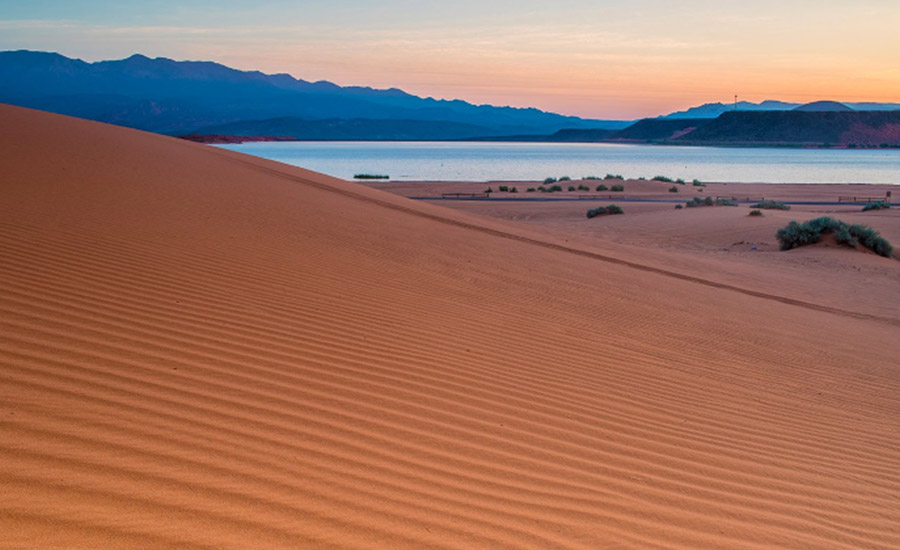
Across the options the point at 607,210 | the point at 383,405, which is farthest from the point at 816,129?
the point at 383,405

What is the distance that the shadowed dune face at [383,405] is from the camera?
3.19 meters

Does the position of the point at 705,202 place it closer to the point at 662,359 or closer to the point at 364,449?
the point at 662,359

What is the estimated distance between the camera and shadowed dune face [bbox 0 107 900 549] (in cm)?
319

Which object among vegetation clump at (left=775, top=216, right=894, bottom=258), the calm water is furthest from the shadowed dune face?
the calm water

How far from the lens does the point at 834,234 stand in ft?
66.8

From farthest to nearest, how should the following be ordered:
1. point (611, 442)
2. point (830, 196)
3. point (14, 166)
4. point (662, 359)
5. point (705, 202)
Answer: point (830, 196), point (705, 202), point (14, 166), point (662, 359), point (611, 442)

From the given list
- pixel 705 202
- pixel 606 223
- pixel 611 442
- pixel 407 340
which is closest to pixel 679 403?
pixel 611 442

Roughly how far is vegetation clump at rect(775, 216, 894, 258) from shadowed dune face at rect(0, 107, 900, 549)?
11364 mm

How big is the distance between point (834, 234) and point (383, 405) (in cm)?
1888

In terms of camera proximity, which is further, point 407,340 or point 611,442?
point 407,340

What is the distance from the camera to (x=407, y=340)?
595 centimetres

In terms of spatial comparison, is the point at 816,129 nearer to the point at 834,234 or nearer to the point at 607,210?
the point at 607,210

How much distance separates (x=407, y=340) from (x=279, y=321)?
941 mm

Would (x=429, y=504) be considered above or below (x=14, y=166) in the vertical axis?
below
